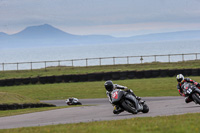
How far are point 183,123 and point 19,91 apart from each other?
25.9 m

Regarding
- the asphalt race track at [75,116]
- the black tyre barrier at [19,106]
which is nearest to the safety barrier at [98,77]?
the black tyre barrier at [19,106]

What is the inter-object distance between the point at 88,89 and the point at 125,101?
66.1 feet

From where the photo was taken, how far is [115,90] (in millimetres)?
14328

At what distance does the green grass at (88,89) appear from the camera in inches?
1223

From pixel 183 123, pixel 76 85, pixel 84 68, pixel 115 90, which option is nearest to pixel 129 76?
pixel 76 85

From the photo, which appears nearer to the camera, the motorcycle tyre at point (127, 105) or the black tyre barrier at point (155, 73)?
the motorcycle tyre at point (127, 105)

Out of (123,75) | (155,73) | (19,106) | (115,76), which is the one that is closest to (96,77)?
(115,76)

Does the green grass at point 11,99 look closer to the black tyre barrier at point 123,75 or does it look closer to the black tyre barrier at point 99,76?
the black tyre barrier at point 99,76

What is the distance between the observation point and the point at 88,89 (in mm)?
34562

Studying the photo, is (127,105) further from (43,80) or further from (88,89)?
(43,80)

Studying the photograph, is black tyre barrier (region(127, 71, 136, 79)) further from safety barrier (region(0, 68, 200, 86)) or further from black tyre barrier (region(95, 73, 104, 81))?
black tyre barrier (region(95, 73, 104, 81))

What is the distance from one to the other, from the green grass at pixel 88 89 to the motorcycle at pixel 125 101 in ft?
46.6

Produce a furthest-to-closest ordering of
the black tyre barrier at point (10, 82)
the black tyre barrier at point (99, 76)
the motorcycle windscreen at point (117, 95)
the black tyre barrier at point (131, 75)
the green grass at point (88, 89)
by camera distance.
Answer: the black tyre barrier at point (10, 82)
the black tyre barrier at point (131, 75)
the black tyre barrier at point (99, 76)
the green grass at point (88, 89)
the motorcycle windscreen at point (117, 95)

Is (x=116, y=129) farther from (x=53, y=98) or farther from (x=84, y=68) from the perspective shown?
(x=84, y=68)
